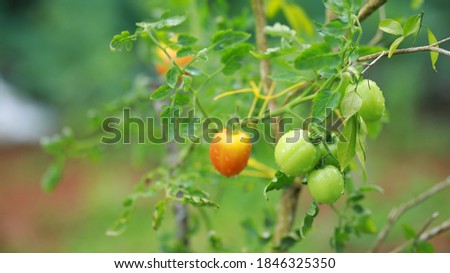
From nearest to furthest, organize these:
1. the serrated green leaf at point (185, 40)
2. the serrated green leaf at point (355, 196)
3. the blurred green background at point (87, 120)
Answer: the serrated green leaf at point (185, 40) < the serrated green leaf at point (355, 196) < the blurred green background at point (87, 120)

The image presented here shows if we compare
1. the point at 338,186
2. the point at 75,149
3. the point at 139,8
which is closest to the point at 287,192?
the point at 338,186

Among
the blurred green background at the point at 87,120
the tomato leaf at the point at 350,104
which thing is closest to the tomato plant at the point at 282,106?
the tomato leaf at the point at 350,104

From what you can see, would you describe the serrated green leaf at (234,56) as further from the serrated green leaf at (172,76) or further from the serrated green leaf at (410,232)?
the serrated green leaf at (410,232)

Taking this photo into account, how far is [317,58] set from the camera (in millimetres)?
504

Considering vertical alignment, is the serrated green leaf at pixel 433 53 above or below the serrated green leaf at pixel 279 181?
above

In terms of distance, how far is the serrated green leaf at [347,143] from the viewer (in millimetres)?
462

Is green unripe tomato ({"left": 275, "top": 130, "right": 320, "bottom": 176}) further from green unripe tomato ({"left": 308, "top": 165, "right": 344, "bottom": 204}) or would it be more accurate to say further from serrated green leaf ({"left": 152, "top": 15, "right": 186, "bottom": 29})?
serrated green leaf ({"left": 152, "top": 15, "right": 186, "bottom": 29})

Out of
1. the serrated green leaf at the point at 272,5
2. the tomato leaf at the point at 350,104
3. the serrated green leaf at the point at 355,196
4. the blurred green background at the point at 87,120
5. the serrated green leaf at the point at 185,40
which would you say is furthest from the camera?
the blurred green background at the point at 87,120

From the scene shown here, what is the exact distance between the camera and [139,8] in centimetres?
342

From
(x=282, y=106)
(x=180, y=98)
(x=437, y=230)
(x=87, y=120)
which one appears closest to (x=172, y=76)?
(x=180, y=98)

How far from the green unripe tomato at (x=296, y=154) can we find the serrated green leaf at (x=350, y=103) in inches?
1.9

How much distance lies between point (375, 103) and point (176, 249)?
0.41 meters

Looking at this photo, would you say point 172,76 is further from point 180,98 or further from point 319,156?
point 319,156

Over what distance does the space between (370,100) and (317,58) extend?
0.19 feet
